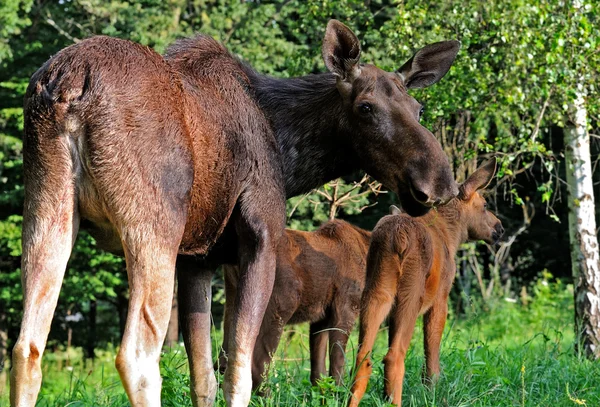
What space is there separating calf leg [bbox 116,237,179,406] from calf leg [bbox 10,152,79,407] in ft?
1.06

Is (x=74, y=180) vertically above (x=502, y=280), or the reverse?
(x=502, y=280)

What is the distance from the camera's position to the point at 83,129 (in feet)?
14.1

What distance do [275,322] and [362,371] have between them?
6.95 feet

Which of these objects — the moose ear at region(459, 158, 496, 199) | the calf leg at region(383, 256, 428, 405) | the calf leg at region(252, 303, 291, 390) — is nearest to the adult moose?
the calf leg at region(383, 256, 428, 405)

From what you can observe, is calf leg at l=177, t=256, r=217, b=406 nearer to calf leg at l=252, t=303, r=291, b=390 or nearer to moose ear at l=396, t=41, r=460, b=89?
moose ear at l=396, t=41, r=460, b=89

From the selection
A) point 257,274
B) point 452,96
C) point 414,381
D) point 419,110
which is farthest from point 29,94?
point 452,96

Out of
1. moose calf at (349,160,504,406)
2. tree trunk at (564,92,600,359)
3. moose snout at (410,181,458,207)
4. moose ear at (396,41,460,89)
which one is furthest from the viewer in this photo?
tree trunk at (564,92,600,359)

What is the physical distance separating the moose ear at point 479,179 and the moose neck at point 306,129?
280 centimetres

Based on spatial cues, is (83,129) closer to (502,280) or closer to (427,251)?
(427,251)

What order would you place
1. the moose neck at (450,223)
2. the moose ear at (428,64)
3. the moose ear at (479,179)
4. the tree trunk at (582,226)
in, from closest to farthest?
the moose ear at (428,64) < the moose neck at (450,223) < the moose ear at (479,179) < the tree trunk at (582,226)

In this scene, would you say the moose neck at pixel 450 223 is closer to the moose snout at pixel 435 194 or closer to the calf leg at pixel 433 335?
the calf leg at pixel 433 335

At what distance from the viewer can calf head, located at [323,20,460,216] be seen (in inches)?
201

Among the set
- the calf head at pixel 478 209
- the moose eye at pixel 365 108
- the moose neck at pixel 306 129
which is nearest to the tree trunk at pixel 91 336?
the calf head at pixel 478 209

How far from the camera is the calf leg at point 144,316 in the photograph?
4227 millimetres
